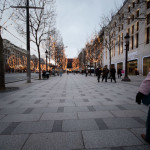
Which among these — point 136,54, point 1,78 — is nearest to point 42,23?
point 1,78

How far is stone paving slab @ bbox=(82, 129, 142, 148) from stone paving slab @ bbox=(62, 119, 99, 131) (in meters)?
0.22

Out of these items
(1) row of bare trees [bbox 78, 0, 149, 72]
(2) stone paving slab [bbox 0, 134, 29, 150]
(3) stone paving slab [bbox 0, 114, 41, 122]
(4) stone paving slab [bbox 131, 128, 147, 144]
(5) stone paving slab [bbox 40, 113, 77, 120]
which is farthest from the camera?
(1) row of bare trees [bbox 78, 0, 149, 72]

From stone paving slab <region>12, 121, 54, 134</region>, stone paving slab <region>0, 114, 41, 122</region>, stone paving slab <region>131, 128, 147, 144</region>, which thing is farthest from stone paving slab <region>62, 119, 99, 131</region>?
stone paving slab <region>0, 114, 41, 122</region>

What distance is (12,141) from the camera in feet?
6.75

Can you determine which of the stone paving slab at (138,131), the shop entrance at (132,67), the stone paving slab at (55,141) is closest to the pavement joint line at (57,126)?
the stone paving slab at (55,141)

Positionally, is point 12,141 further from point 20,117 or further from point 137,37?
point 137,37

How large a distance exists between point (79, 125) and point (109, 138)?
779mm

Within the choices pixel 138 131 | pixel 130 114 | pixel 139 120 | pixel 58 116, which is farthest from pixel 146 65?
pixel 58 116

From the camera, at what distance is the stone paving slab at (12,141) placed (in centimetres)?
189

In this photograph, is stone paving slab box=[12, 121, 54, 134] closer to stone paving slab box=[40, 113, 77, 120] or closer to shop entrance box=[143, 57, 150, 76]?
stone paving slab box=[40, 113, 77, 120]

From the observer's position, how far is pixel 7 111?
144 inches

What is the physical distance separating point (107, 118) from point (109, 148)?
126cm

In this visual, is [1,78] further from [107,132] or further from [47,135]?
[107,132]

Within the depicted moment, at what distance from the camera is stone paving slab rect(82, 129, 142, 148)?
77.5 inches
